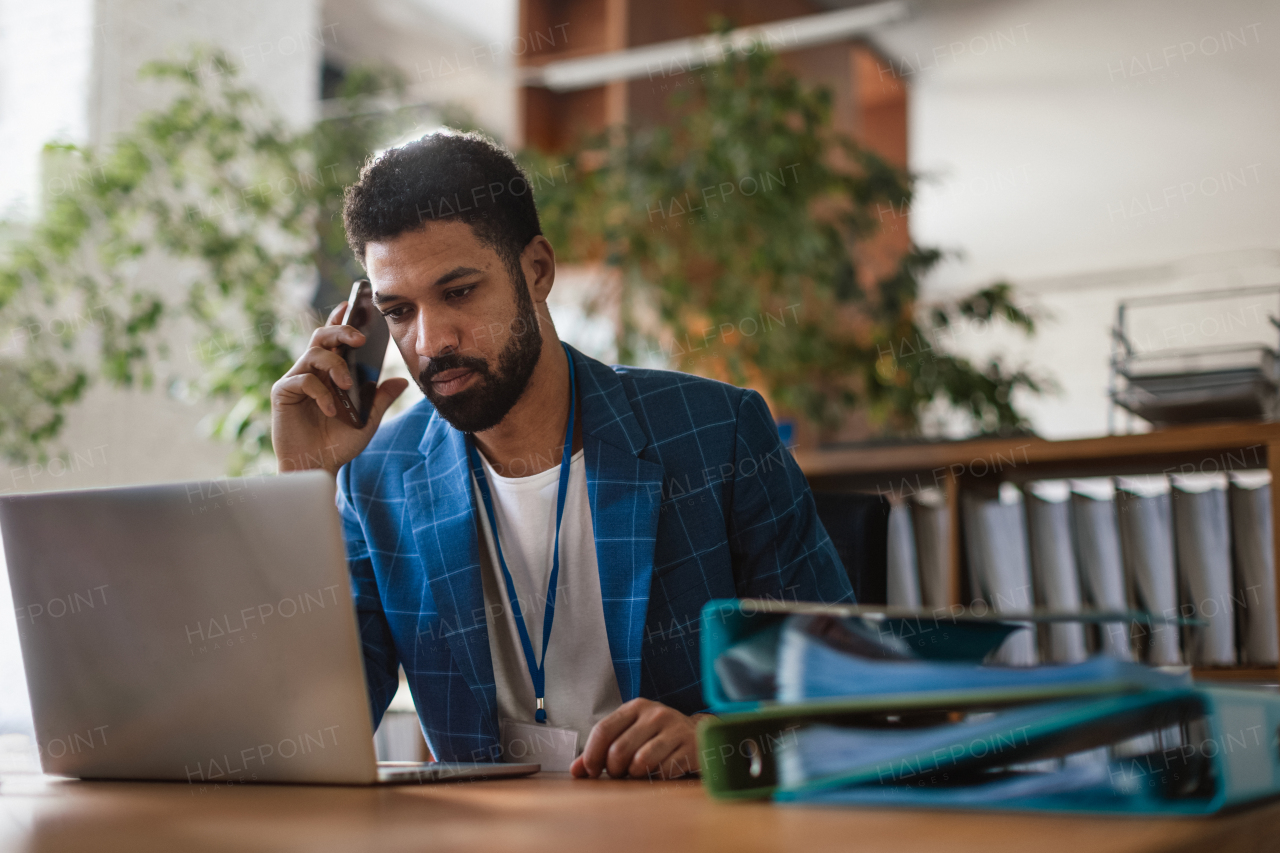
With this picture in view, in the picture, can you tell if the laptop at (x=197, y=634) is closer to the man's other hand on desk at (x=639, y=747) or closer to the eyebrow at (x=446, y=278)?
the man's other hand on desk at (x=639, y=747)

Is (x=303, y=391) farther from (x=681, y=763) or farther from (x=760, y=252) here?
(x=760, y=252)

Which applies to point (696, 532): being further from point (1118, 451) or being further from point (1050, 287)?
point (1050, 287)

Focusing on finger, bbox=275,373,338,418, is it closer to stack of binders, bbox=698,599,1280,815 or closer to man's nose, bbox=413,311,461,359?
man's nose, bbox=413,311,461,359

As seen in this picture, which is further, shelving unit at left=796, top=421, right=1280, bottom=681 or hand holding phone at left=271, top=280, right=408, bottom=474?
shelving unit at left=796, top=421, right=1280, bottom=681

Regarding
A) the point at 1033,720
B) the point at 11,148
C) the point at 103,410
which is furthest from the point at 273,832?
the point at 11,148

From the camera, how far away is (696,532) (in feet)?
4.60

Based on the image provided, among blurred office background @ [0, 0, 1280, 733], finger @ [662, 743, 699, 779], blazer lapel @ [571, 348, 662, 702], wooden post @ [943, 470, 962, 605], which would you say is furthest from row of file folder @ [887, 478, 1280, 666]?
blurred office background @ [0, 0, 1280, 733]

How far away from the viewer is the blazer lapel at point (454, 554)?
1.33m

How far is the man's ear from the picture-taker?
1544mm

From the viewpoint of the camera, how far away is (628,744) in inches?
35.9

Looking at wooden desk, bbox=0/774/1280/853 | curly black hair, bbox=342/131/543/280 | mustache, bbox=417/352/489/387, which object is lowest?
Answer: wooden desk, bbox=0/774/1280/853

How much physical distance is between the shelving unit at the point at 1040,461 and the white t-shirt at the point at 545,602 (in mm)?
788

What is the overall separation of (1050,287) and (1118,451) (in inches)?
144

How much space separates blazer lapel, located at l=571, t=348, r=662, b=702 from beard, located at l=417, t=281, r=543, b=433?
→ 10cm
